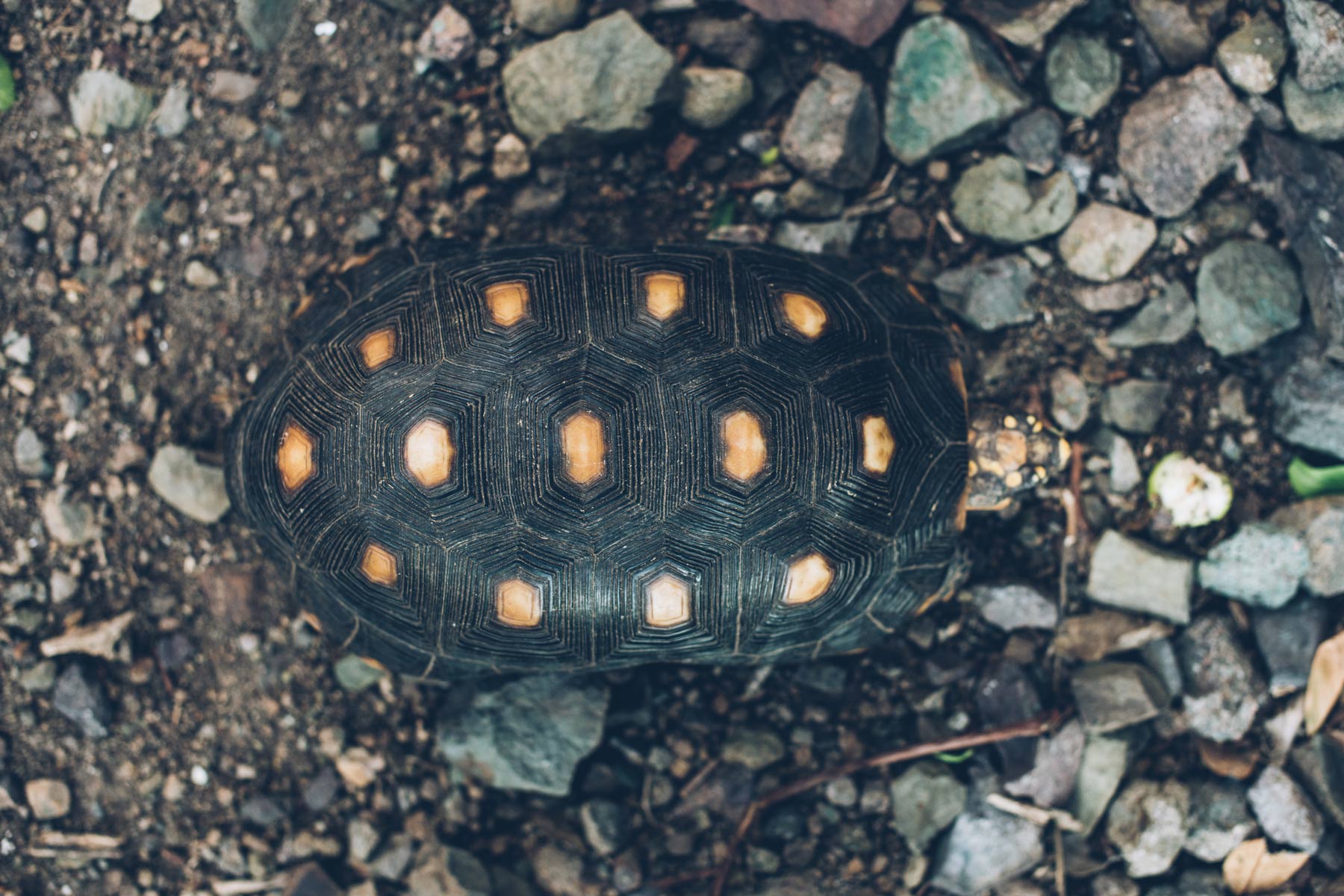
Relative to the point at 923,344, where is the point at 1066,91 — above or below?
above

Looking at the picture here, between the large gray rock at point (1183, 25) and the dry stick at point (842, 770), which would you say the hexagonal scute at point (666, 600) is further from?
the large gray rock at point (1183, 25)

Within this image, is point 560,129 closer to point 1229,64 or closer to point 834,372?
point 834,372

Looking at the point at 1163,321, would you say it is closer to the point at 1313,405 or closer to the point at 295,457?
the point at 1313,405

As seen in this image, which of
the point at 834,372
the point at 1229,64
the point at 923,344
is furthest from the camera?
the point at 1229,64

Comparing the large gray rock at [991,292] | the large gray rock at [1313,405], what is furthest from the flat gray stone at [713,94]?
the large gray rock at [1313,405]

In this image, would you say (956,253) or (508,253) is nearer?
(508,253)

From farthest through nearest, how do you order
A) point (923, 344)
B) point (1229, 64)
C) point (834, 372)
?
point (1229, 64) < point (923, 344) < point (834, 372)

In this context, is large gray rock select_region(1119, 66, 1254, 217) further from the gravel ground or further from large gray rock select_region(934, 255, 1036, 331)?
large gray rock select_region(934, 255, 1036, 331)

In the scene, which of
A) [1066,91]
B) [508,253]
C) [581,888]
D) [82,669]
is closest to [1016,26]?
[1066,91]
